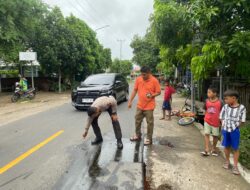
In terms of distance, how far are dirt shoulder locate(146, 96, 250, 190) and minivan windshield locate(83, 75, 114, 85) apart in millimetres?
6181

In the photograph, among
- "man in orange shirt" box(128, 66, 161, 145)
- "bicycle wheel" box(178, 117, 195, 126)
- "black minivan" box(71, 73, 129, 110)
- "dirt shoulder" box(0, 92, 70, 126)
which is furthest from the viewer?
"black minivan" box(71, 73, 129, 110)

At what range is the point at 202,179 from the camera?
4332mm

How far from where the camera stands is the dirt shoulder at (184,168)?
4.15 metres

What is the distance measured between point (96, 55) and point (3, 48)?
1255 cm

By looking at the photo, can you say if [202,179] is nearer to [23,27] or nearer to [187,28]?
[187,28]

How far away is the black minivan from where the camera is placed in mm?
11406

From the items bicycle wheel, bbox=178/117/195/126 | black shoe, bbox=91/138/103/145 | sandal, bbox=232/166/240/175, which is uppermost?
bicycle wheel, bbox=178/117/195/126

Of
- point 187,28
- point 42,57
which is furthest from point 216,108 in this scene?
point 42,57

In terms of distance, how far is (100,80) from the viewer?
42.3 ft

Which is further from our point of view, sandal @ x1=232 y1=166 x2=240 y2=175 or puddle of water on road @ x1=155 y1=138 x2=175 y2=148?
puddle of water on road @ x1=155 y1=138 x2=175 y2=148

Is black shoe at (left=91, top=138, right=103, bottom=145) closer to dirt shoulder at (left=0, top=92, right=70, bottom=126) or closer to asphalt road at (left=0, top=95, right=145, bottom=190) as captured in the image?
asphalt road at (left=0, top=95, right=145, bottom=190)

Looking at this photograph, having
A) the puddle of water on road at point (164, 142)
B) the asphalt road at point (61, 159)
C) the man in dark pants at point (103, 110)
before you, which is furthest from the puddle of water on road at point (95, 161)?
the puddle of water on road at point (164, 142)

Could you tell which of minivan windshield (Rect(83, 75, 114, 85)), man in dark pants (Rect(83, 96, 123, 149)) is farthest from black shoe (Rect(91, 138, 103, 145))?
minivan windshield (Rect(83, 75, 114, 85))

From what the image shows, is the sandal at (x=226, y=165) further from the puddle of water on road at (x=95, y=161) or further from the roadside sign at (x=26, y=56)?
the roadside sign at (x=26, y=56)
